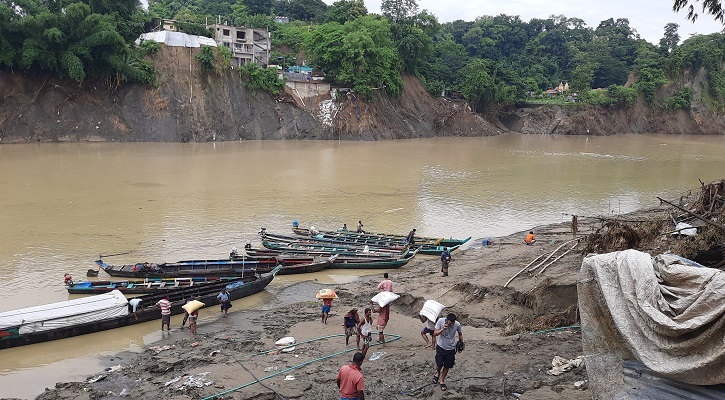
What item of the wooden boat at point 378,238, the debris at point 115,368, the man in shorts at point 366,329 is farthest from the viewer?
the wooden boat at point 378,238

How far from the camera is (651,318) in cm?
646

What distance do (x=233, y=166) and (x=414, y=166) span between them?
12932 mm

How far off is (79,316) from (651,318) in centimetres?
1258

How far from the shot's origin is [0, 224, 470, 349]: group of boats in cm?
1375

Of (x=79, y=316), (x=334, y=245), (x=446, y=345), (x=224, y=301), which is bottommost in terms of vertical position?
(x=79, y=316)

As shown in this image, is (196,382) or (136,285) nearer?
(196,382)

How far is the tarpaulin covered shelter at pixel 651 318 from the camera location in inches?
238

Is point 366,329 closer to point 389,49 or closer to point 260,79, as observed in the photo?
point 260,79

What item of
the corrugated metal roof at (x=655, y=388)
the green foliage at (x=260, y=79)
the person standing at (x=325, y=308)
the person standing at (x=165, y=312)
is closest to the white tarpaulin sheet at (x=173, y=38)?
the green foliage at (x=260, y=79)

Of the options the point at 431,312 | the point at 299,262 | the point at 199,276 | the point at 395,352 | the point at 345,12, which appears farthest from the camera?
the point at 345,12

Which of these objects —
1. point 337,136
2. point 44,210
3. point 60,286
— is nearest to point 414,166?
point 337,136

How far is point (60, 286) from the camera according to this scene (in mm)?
17734

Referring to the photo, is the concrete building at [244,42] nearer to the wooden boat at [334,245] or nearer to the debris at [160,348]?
the wooden boat at [334,245]

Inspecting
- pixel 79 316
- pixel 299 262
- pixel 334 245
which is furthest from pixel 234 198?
pixel 79 316
